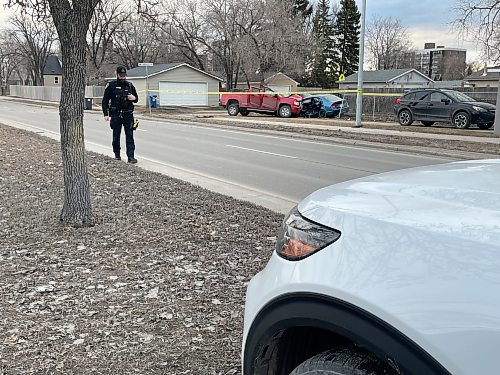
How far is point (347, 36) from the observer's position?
75.6 metres

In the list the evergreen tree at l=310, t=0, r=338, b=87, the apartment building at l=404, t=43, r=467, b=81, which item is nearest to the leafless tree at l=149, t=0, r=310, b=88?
the evergreen tree at l=310, t=0, r=338, b=87

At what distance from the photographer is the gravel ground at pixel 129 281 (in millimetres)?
3236

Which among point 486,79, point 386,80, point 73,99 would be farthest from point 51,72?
point 73,99

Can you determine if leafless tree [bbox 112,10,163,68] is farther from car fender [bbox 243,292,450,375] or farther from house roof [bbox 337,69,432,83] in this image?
car fender [bbox 243,292,450,375]

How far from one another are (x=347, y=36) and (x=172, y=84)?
40360 mm

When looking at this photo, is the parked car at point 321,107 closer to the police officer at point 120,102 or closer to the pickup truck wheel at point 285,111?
the pickup truck wheel at point 285,111

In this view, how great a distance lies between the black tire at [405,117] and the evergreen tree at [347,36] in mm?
53720

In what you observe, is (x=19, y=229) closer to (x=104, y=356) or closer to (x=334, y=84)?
(x=104, y=356)

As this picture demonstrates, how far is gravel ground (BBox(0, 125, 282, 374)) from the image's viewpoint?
10.6 ft

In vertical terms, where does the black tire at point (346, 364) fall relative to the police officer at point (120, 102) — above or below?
below

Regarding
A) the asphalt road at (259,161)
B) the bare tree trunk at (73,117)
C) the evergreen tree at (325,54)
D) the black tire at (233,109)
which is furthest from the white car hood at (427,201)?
the evergreen tree at (325,54)

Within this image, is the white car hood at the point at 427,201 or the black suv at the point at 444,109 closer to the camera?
the white car hood at the point at 427,201

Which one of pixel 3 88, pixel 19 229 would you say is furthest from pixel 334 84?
pixel 19 229

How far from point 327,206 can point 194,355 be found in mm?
1796
